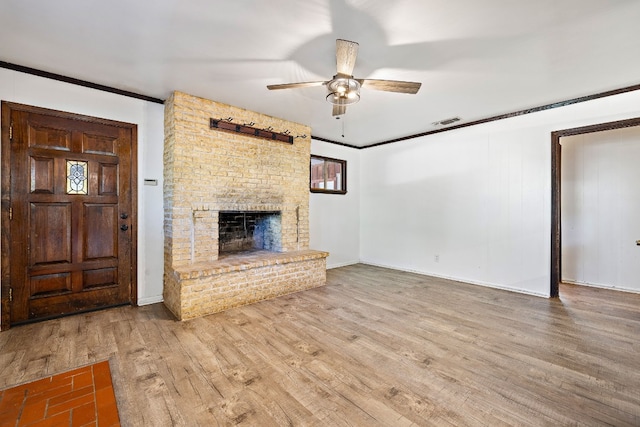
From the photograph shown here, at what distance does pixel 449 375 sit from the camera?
6.62ft

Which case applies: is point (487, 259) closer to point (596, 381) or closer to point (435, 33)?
point (596, 381)

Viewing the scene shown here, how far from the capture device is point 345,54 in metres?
2.09

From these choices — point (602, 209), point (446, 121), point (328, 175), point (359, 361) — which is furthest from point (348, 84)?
point (602, 209)

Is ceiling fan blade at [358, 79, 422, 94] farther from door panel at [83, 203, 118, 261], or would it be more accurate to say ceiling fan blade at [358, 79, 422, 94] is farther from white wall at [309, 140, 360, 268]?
door panel at [83, 203, 118, 261]

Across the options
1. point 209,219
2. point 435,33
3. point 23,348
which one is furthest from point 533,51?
point 23,348

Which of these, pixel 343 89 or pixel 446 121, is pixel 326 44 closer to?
pixel 343 89

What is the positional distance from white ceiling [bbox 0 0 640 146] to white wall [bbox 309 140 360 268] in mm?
2279

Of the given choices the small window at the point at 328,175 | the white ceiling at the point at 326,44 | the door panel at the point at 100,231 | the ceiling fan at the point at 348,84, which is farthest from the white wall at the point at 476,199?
the door panel at the point at 100,231

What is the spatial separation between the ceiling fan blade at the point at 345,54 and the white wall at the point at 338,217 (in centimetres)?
315

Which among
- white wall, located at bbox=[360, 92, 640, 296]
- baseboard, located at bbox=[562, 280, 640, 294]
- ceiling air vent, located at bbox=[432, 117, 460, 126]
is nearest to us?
white wall, located at bbox=[360, 92, 640, 296]

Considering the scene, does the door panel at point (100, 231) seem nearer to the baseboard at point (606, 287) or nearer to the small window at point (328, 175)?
the small window at point (328, 175)

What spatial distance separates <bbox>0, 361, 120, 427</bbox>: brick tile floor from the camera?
5.19 feet

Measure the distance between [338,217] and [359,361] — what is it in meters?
3.79

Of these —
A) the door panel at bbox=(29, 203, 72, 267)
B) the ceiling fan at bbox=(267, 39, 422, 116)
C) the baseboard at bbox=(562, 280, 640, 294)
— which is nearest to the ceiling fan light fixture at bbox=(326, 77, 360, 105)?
the ceiling fan at bbox=(267, 39, 422, 116)
